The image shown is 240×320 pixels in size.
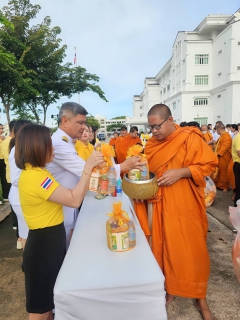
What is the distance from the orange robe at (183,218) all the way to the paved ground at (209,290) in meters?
0.28

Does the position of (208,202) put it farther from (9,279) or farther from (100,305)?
(100,305)

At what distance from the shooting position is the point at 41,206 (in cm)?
141

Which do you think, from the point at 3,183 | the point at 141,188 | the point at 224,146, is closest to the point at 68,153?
the point at 141,188

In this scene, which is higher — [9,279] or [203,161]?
[203,161]

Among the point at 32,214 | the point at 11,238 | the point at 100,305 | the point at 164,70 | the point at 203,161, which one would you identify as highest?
the point at 164,70

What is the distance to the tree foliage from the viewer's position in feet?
28.5

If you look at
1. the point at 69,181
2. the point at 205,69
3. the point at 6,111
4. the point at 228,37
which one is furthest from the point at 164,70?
the point at 69,181

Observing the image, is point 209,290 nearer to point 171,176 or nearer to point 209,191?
point 171,176

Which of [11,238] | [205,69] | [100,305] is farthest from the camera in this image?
[205,69]

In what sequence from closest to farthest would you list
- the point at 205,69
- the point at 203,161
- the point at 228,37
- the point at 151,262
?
1. the point at 151,262
2. the point at 203,161
3. the point at 228,37
4. the point at 205,69

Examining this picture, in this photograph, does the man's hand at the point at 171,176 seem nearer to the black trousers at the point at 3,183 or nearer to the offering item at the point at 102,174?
the offering item at the point at 102,174

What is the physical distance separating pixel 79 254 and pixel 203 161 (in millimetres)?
1222

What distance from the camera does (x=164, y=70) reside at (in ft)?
126

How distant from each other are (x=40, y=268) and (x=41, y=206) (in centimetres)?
40
